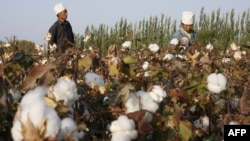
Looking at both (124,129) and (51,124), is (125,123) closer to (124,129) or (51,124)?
(124,129)

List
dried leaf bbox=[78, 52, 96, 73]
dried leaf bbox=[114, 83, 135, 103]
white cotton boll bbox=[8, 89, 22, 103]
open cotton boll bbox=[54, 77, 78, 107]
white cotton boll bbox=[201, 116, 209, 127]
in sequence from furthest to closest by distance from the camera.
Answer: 1. white cotton boll bbox=[201, 116, 209, 127]
2. dried leaf bbox=[78, 52, 96, 73]
3. white cotton boll bbox=[8, 89, 22, 103]
4. dried leaf bbox=[114, 83, 135, 103]
5. open cotton boll bbox=[54, 77, 78, 107]

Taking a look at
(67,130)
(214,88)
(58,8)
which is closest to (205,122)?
(214,88)

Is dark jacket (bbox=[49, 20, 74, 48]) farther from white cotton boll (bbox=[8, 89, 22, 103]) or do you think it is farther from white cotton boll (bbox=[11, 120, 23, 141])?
white cotton boll (bbox=[11, 120, 23, 141])

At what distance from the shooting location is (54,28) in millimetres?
7820

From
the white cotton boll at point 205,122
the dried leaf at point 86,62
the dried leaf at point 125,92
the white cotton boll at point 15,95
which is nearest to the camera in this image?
the dried leaf at point 125,92

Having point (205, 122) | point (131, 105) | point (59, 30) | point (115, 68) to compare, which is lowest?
point (205, 122)

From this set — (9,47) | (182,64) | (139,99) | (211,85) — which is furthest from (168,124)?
(9,47)

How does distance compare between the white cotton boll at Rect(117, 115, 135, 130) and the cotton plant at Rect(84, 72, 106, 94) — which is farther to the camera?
the cotton plant at Rect(84, 72, 106, 94)

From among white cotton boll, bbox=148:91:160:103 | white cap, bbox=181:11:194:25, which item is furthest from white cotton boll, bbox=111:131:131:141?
white cap, bbox=181:11:194:25

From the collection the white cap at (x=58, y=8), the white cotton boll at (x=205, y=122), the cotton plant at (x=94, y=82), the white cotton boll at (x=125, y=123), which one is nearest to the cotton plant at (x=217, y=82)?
the white cotton boll at (x=205, y=122)

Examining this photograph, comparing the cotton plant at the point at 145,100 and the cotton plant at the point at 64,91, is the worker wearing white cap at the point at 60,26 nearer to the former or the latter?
the cotton plant at the point at 145,100

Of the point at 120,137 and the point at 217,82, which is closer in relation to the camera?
the point at 120,137

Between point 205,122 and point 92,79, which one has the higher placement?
point 92,79

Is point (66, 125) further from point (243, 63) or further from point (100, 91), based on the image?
point (243, 63)
